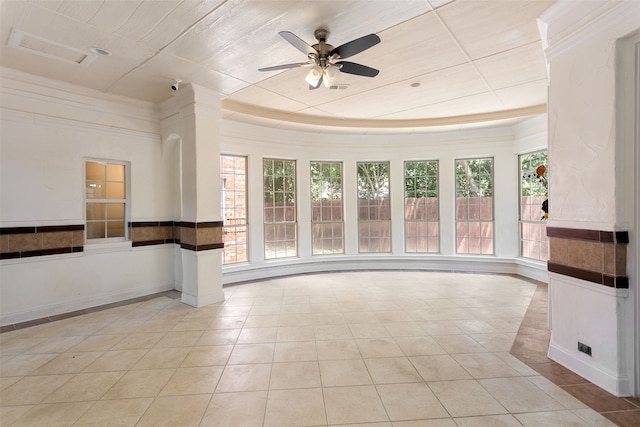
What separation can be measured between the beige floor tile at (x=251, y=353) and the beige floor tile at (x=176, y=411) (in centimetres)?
52

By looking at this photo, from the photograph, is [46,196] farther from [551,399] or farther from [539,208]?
[539,208]

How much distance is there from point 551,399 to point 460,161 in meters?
5.02

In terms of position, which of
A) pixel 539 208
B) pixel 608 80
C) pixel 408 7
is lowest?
pixel 539 208

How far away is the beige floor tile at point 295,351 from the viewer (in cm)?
275

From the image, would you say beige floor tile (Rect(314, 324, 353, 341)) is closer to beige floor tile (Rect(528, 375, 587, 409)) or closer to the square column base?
beige floor tile (Rect(528, 375, 587, 409))

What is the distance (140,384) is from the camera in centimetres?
238

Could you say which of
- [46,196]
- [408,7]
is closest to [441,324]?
[408,7]

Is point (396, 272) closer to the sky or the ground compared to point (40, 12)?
closer to the ground

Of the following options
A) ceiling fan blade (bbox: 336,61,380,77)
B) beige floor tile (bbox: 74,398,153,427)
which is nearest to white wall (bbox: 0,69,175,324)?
beige floor tile (bbox: 74,398,153,427)

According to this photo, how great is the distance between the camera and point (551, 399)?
2.12 meters

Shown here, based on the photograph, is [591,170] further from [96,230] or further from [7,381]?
[96,230]

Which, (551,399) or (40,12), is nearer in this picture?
(551,399)

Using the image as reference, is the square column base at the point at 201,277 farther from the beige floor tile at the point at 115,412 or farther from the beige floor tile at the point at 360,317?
the beige floor tile at the point at 115,412

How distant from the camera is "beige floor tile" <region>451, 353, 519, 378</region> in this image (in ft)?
8.03
